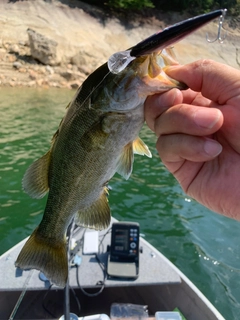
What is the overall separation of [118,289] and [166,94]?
464cm

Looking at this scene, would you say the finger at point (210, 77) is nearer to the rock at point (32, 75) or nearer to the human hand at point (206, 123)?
the human hand at point (206, 123)

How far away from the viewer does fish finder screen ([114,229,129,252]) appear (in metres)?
5.30

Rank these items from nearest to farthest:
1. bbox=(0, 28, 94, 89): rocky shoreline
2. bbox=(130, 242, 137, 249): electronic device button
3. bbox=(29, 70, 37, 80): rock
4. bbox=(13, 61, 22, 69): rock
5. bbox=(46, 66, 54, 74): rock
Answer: bbox=(130, 242, 137, 249): electronic device button, bbox=(0, 28, 94, 89): rocky shoreline, bbox=(29, 70, 37, 80): rock, bbox=(13, 61, 22, 69): rock, bbox=(46, 66, 54, 74): rock

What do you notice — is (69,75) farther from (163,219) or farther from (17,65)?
(163,219)

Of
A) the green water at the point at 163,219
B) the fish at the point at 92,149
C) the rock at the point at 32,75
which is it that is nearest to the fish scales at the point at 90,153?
the fish at the point at 92,149

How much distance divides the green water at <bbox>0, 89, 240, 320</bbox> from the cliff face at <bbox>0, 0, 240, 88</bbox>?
14210 mm

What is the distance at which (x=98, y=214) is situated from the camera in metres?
2.47

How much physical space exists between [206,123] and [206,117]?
3cm

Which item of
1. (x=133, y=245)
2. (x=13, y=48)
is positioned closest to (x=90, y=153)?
(x=133, y=245)

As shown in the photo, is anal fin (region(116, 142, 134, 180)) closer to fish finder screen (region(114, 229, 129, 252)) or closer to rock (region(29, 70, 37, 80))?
fish finder screen (region(114, 229, 129, 252))

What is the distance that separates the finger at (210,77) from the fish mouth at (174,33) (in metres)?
0.35

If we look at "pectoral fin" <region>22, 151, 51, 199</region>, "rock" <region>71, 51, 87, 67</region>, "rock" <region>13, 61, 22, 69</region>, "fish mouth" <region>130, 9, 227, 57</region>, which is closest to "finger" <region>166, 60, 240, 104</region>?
"fish mouth" <region>130, 9, 227, 57</region>

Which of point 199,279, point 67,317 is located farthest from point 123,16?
point 67,317

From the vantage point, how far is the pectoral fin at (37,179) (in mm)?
2414
